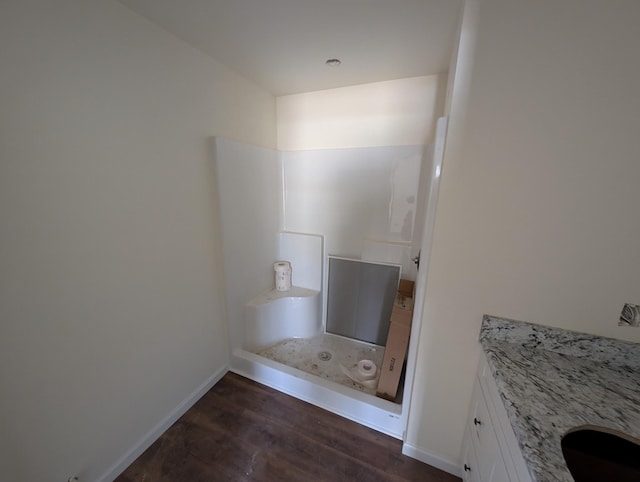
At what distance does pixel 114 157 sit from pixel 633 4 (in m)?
2.08

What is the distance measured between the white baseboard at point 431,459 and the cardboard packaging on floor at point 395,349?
29 cm

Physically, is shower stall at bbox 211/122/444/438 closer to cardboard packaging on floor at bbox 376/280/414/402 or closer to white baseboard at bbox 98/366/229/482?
cardboard packaging on floor at bbox 376/280/414/402

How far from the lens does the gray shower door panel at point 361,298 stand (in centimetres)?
215

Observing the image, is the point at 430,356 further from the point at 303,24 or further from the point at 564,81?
the point at 303,24

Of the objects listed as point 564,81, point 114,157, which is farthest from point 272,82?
point 564,81

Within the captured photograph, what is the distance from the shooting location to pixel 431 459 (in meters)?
1.37

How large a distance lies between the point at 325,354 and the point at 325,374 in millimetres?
238

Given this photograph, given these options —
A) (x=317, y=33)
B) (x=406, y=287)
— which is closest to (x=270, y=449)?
(x=406, y=287)

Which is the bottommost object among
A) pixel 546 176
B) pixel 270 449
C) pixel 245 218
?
pixel 270 449

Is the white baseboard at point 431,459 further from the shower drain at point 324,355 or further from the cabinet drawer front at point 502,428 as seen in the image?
the shower drain at point 324,355

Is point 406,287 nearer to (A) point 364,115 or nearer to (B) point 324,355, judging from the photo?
(B) point 324,355

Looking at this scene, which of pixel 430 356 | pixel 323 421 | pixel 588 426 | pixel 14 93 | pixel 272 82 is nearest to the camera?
pixel 588 426

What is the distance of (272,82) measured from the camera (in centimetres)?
194

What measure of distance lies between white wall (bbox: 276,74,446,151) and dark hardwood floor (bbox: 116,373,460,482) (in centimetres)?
216
